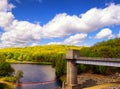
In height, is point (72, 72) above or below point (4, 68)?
below

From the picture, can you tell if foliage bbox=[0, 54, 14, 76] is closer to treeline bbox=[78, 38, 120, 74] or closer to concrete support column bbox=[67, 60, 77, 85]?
treeline bbox=[78, 38, 120, 74]

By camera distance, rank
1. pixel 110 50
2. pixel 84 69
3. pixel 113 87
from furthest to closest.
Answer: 1. pixel 84 69
2. pixel 110 50
3. pixel 113 87

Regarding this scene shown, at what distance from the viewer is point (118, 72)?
9344 cm

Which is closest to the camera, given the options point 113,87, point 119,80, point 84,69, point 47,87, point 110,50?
point 113,87

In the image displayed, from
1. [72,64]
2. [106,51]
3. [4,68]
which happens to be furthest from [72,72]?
[4,68]

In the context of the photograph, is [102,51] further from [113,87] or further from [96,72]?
[113,87]

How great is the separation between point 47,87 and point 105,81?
19.7 meters

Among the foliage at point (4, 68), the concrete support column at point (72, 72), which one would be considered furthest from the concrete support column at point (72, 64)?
the foliage at point (4, 68)

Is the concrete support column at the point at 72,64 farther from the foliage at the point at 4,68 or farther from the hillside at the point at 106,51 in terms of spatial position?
the foliage at the point at 4,68

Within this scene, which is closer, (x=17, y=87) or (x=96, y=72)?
(x=17, y=87)

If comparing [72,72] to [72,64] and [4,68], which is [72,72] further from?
[4,68]

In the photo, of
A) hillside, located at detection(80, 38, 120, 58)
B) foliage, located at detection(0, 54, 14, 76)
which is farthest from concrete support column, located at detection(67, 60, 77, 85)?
foliage, located at detection(0, 54, 14, 76)

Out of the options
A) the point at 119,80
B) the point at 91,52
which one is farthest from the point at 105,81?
the point at 91,52

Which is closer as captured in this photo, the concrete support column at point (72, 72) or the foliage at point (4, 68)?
the concrete support column at point (72, 72)
